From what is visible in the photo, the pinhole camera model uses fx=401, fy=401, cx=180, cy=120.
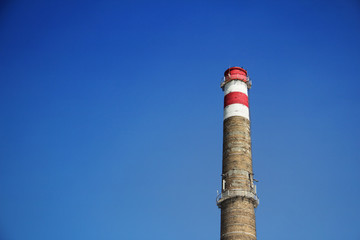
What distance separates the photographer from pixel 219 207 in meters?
36.5

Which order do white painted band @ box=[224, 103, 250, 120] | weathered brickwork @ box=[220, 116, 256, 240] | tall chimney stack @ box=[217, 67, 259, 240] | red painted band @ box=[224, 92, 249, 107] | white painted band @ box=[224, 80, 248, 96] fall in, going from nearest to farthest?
weathered brickwork @ box=[220, 116, 256, 240] → tall chimney stack @ box=[217, 67, 259, 240] → white painted band @ box=[224, 103, 250, 120] → red painted band @ box=[224, 92, 249, 107] → white painted band @ box=[224, 80, 248, 96]

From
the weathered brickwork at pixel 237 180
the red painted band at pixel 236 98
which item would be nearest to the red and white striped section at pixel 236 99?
the red painted band at pixel 236 98

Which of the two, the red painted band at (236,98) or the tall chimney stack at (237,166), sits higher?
the red painted band at (236,98)

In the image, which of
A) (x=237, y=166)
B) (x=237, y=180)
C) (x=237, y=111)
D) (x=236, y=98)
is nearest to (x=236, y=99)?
(x=236, y=98)

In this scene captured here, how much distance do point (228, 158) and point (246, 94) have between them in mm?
7915

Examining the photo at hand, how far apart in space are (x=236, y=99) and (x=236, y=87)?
1.55m

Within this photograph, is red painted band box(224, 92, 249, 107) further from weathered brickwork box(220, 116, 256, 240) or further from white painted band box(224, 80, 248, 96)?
weathered brickwork box(220, 116, 256, 240)

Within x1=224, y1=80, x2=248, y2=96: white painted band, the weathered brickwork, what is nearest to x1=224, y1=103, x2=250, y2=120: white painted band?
the weathered brickwork

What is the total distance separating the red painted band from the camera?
40844 millimetres

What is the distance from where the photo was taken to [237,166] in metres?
36.8

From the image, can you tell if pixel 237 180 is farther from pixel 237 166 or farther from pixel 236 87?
pixel 236 87

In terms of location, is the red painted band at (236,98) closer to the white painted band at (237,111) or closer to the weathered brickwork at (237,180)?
the white painted band at (237,111)

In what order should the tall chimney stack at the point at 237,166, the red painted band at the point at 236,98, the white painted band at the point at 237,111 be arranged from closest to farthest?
the tall chimney stack at the point at 237,166
the white painted band at the point at 237,111
the red painted band at the point at 236,98

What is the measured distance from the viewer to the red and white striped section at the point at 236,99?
40219 millimetres
